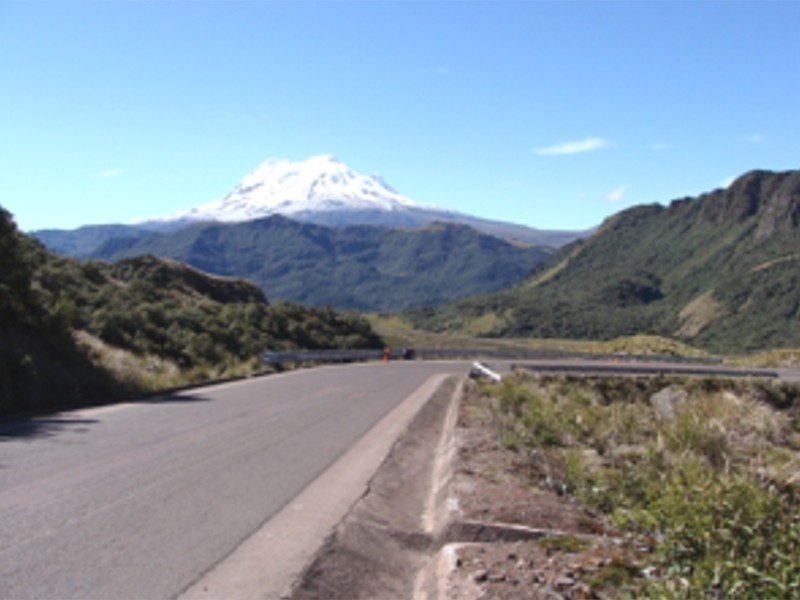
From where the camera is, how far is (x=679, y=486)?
5.87 m

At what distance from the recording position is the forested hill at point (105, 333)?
18.2 meters

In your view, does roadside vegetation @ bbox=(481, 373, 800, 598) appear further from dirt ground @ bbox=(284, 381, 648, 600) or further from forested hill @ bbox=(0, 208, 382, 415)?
forested hill @ bbox=(0, 208, 382, 415)

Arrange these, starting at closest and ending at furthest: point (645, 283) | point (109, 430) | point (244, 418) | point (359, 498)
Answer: point (359, 498) → point (109, 430) → point (244, 418) → point (645, 283)

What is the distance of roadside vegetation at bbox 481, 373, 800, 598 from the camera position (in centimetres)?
506

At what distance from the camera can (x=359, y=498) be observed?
9.67m

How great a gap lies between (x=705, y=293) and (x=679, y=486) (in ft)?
498

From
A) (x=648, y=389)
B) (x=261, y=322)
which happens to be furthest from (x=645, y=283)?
(x=648, y=389)

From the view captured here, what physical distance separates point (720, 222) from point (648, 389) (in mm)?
172462

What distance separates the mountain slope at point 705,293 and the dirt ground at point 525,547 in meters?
100

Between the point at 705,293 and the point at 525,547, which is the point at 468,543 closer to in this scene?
the point at 525,547

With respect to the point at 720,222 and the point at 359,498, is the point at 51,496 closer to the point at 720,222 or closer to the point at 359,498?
the point at 359,498

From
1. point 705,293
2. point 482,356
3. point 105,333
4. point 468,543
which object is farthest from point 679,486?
point 705,293

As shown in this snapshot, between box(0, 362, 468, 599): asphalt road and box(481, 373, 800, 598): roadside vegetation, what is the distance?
2977mm

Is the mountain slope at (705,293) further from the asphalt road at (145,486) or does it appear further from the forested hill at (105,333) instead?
the asphalt road at (145,486)
